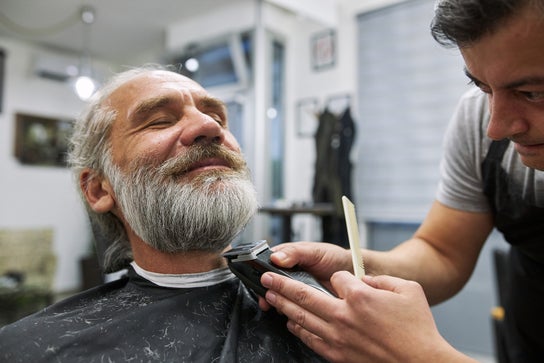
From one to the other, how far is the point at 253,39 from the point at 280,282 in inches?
172

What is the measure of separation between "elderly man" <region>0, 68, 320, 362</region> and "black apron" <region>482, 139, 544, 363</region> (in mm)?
751

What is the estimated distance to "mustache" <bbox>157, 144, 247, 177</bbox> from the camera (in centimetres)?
120

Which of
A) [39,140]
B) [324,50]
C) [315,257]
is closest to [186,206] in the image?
[315,257]

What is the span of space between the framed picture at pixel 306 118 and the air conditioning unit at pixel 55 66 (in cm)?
343

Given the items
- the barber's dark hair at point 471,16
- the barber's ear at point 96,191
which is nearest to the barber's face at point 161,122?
the barber's ear at point 96,191

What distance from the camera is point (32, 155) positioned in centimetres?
603

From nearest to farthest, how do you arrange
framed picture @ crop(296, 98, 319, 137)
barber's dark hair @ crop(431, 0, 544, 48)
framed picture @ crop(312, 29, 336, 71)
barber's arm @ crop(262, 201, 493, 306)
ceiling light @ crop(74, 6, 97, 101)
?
1. barber's dark hair @ crop(431, 0, 544, 48)
2. barber's arm @ crop(262, 201, 493, 306)
3. ceiling light @ crop(74, 6, 97, 101)
4. framed picture @ crop(312, 29, 336, 71)
5. framed picture @ crop(296, 98, 319, 137)

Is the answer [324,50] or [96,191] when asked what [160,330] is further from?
[324,50]

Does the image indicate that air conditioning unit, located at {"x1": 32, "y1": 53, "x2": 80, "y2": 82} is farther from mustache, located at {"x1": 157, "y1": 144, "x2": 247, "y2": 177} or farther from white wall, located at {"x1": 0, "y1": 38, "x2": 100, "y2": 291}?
mustache, located at {"x1": 157, "y1": 144, "x2": 247, "y2": 177}

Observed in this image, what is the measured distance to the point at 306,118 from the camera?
5242 mm

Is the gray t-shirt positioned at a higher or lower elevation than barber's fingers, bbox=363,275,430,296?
higher

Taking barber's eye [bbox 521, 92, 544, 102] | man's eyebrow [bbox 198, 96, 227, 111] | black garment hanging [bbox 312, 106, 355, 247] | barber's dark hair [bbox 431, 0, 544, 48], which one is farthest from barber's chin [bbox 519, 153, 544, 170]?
black garment hanging [bbox 312, 106, 355, 247]

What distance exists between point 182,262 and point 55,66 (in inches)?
233

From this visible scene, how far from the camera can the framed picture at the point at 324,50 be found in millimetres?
5004
